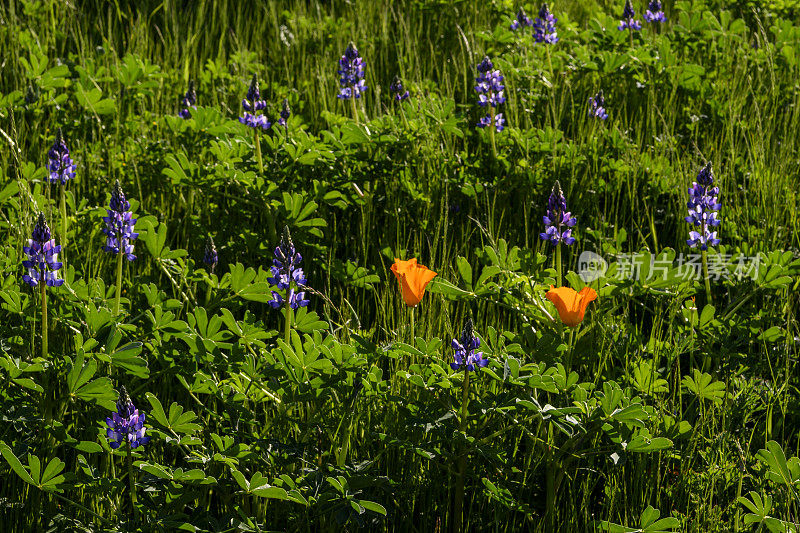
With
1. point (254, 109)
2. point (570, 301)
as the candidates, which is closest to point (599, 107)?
point (254, 109)

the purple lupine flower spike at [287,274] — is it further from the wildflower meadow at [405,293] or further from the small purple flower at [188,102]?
the small purple flower at [188,102]

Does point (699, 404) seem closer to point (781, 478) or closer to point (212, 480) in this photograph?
point (781, 478)

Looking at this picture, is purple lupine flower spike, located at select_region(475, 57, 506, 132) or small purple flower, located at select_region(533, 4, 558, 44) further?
small purple flower, located at select_region(533, 4, 558, 44)

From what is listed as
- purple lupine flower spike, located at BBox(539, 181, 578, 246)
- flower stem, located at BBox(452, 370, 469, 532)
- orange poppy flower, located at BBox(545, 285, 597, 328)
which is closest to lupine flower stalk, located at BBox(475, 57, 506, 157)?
purple lupine flower spike, located at BBox(539, 181, 578, 246)

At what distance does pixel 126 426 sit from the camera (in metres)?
1.81

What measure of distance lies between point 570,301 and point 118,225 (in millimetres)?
1224

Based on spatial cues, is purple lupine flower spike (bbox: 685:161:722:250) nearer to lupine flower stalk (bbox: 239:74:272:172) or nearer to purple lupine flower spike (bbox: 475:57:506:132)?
purple lupine flower spike (bbox: 475:57:506:132)

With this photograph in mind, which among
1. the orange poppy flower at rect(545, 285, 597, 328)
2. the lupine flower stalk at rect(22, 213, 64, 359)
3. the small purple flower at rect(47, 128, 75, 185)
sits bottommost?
the orange poppy flower at rect(545, 285, 597, 328)

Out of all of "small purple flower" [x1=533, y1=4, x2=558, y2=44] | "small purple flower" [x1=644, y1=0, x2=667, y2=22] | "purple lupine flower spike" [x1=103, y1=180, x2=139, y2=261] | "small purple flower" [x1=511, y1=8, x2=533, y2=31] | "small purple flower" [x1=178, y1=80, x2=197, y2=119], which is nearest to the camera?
"purple lupine flower spike" [x1=103, y1=180, x2=139, y2=261]

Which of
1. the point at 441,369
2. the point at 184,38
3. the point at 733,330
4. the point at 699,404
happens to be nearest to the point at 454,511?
the point at 441,369

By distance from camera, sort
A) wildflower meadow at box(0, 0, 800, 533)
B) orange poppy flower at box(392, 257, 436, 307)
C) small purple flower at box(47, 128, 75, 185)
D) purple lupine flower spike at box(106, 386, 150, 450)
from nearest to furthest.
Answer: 1. purple lupine flower spike at box(106, 386, 150, 450)
2. wildflower meadow at box(0, 0, 800, 533)
3. orange poppy flower at box(392, 257, 436, 307)
4. small purple flower at box(47, 128, 75, 185)

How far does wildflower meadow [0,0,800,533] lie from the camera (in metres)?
1.94

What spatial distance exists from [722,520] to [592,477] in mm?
342

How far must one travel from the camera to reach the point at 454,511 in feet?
6.74
